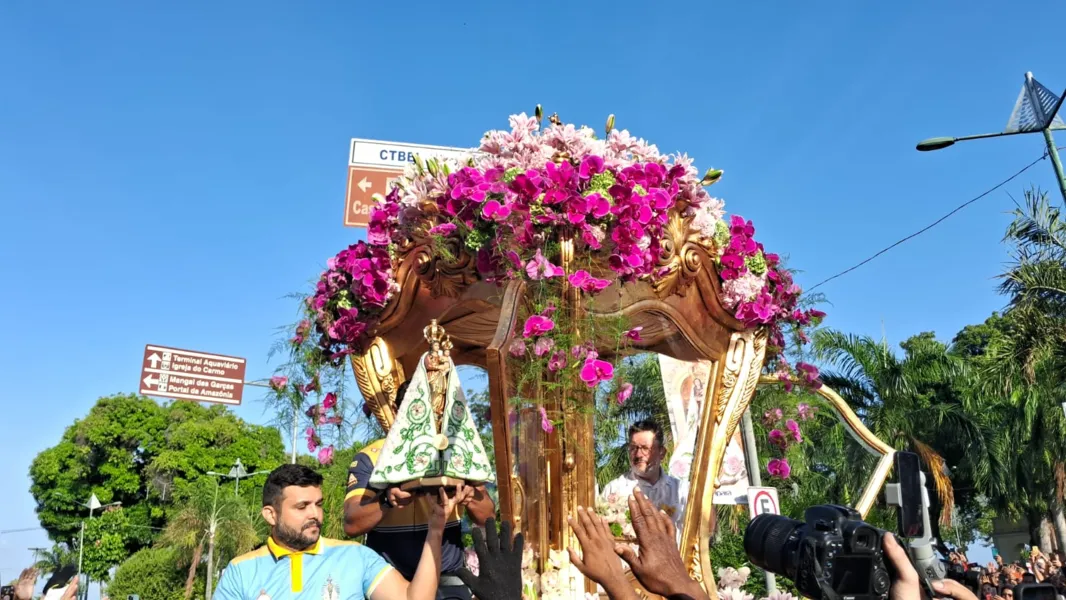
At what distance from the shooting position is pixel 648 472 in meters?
5.43

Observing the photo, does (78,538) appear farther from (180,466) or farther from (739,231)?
(739,231)

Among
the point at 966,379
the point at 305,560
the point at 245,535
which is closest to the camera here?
the point at 305,560

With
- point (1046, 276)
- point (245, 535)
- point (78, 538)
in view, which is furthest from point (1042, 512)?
point (78, 538)

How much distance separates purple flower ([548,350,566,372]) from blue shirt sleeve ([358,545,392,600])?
127 cm

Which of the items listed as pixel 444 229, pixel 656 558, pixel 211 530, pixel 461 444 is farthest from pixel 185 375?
pixel 656 558

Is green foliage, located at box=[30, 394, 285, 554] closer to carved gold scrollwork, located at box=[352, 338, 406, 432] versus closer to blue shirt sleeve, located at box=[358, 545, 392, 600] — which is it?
carved gold scrollwork, located at box=[352, 338, 406, 432]

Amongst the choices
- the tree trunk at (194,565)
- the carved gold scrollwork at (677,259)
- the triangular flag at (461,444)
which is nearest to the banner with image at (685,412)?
the carved gold scrollwork at (677,259)

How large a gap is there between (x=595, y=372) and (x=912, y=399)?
17690 mm

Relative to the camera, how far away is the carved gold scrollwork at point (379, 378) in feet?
16.1

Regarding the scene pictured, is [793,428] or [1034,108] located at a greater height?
[1034,108]

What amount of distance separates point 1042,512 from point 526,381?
72.0ft

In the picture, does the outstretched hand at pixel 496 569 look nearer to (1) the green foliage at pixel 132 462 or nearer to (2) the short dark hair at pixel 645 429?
(2) the short dark hair at pixel 645 429

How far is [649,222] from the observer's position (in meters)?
4.32

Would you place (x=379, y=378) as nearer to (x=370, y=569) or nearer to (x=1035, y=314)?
(x=370, y=569)
